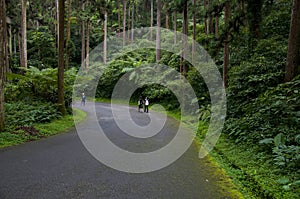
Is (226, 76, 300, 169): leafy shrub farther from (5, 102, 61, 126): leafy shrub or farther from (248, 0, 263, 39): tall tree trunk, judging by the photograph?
(5, 102, 61, 126): leafy shrub

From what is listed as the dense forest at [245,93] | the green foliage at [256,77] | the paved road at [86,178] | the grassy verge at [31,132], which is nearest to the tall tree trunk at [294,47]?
the dense forest at [245,93]

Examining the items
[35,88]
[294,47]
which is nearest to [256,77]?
[294,47]

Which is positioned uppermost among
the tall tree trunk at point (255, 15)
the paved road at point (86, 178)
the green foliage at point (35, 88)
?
the tall tree trunk at point (255, 15)

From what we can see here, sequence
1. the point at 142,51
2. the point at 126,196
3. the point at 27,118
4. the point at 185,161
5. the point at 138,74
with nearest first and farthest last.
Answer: the point at 126,196, the point at 185,161, the point at 27,118, the point at 138,74, the point at 142,51

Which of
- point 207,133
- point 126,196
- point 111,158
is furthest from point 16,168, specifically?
point 207,133

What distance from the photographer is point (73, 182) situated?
564 cm

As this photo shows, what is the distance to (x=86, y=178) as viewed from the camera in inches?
233

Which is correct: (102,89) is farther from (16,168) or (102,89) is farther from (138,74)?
(16,168)

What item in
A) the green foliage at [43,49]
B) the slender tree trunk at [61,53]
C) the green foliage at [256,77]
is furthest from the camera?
the green foliage at [43,49]

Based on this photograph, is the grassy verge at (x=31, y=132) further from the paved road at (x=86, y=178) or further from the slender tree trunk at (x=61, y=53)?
the slender tree trunk at (x=61, y=53)

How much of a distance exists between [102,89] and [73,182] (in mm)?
28977

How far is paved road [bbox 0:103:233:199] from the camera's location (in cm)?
510

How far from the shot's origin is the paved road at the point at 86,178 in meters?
5.10

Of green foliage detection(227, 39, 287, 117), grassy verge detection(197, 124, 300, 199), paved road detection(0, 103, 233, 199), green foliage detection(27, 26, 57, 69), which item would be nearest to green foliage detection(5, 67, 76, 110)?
paved road detection(0, 103, 233, 199)
